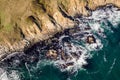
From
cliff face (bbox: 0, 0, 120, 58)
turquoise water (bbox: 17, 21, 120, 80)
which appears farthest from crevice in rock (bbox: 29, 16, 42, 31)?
turquoise water (bbox: 17, 21, 120, 80)

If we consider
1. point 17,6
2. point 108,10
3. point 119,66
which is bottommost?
point 119,66

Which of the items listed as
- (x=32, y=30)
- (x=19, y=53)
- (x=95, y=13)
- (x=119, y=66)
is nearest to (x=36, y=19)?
(x=32, y=30)

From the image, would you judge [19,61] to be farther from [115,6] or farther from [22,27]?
[115,6]

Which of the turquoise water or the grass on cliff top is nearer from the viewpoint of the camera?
the turquoise water

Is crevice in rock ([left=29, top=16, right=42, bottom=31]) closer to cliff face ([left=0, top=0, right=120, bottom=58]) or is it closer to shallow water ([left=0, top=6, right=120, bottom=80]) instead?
cliff face ([left=0, top=0, right=120, bottom=58])

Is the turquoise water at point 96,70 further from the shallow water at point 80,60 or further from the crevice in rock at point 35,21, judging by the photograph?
the crevice in rock at point 35,21
